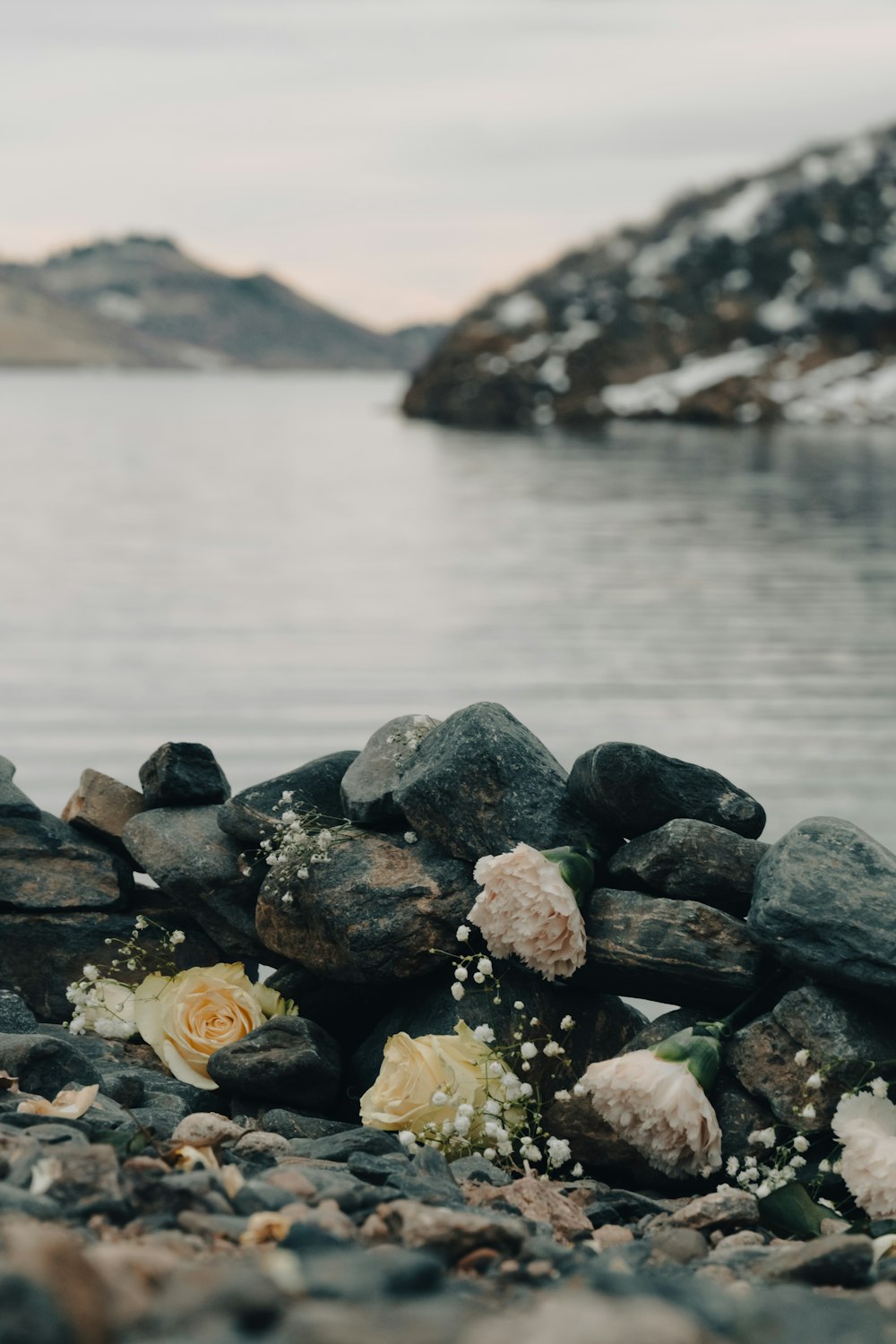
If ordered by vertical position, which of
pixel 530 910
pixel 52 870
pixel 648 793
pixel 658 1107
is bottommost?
pixel 658 1107

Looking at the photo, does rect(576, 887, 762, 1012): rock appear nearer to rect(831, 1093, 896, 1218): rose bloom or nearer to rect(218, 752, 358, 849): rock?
rect(831, 1093, 896, 1218): rose bloom

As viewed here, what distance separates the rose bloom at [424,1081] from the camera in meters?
3.77

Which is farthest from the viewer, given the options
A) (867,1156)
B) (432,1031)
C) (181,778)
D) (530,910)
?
(181,778)

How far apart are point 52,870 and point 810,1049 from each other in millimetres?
2457

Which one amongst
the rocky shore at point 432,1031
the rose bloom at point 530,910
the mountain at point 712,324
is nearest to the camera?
the rocky shore at point 432,1031

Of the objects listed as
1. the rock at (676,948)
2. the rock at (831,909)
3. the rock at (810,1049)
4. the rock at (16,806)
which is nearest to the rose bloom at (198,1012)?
the rock at (16,806)

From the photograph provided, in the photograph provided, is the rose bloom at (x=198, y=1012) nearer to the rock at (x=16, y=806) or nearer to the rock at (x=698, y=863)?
the rock at (x=16, y=806)

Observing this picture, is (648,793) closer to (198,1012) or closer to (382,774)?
(382,774)

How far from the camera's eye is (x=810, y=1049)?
371cm

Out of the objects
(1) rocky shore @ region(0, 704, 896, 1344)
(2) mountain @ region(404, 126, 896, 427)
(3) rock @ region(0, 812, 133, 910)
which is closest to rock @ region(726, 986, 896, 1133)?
(1) rocky shore @ region(0, 704, 896, 1344)

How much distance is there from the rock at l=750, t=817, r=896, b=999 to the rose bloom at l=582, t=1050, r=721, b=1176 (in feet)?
1.39

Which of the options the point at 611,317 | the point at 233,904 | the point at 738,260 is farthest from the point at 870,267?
the point at 233,904

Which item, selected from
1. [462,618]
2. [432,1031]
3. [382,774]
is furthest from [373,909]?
[462,618]

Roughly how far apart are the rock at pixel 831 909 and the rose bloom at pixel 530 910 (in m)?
0.47
